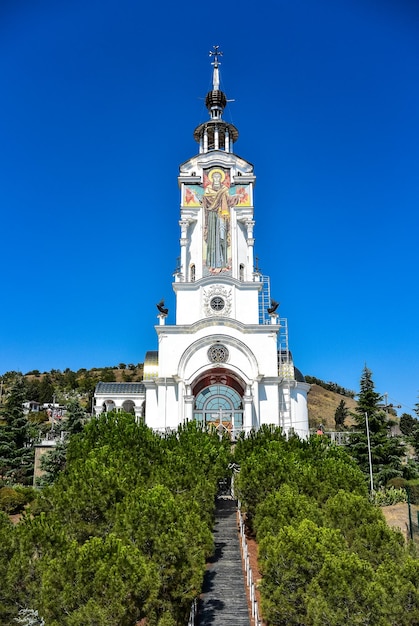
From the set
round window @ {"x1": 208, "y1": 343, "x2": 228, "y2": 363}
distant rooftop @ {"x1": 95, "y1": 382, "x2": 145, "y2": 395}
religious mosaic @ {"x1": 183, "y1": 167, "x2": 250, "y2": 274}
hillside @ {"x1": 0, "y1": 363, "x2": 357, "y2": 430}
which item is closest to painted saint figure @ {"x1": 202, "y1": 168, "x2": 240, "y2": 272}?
religious mosaic @ {"x1": 183, "y1": 167, "x2": 250, "y2": 274}

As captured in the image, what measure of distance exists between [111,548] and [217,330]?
20321mm

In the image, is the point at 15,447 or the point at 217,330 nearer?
the point at 217,330

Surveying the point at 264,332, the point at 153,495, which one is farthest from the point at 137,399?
the point at 153,495

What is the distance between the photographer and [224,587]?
15.7m

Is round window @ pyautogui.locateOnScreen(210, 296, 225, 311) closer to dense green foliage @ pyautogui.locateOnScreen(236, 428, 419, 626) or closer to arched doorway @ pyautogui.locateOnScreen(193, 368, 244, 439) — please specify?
arched doorway @ pyautogui.locateOnScreen(193, 368, 244, 439)

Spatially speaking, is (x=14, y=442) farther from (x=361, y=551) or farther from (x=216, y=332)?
(x=361, y=551)

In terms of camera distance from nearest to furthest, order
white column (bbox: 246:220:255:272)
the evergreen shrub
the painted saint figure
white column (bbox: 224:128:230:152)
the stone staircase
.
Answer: the stone staircase
the evergreen shrub
the painted saint figure
white column (bbox: 246:220:255:272)
white column (bbox: 224:128:230:152)

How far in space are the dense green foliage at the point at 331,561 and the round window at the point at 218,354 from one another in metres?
12.5

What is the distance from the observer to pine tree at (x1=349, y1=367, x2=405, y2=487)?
28745 mm

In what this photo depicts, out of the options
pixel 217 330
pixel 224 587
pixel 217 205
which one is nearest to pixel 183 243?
pixel 217 205

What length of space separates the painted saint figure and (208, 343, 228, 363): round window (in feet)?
18.9

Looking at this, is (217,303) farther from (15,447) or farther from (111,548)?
(111,548)

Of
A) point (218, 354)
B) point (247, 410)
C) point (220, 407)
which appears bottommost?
point (247, 410)

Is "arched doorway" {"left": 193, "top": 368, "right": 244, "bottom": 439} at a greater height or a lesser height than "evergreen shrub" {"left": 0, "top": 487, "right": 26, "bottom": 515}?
greater
